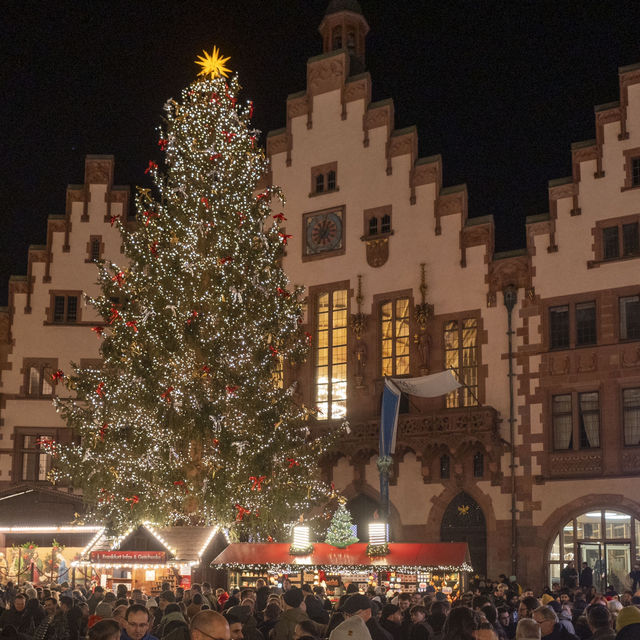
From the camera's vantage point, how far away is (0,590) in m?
25.4

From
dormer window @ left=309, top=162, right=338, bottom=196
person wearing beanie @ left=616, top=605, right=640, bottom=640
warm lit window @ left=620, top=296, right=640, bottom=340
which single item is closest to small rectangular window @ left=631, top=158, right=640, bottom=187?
warm lit window @ left=620, top=296, right=640, bottom=340

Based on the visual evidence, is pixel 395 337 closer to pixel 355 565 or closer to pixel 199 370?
pixel 199 370

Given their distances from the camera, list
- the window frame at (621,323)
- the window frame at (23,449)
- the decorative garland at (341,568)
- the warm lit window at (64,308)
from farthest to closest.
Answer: the warm lit window at (64,308), the window frame at (23,449), the window frame at (621,323), the decorative garland at (341,568)

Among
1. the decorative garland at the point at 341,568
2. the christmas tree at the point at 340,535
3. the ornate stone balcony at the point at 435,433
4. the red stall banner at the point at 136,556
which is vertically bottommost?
the decorative garland at the point at 341,568

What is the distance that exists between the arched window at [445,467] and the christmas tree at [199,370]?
4004mm

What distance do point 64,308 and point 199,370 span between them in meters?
12.5

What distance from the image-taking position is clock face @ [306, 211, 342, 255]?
3953 cm

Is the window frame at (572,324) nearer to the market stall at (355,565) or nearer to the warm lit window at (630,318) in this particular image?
the warm lit window at (630,318)

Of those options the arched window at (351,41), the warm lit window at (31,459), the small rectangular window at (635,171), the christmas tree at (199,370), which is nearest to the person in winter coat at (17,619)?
the christmas tree at (199,370)

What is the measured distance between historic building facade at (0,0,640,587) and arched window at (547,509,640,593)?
5cm

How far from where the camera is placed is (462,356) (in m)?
36.2

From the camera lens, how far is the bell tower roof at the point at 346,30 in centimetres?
4203

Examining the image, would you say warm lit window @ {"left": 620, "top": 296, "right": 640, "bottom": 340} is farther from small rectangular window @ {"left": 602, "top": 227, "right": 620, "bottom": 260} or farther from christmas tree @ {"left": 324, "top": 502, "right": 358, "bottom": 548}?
christmas tree @ {"left": 324, "top": 502, "right": 358, "bottom": 548}

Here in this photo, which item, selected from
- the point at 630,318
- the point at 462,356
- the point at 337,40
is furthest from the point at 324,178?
the point at 630,318
